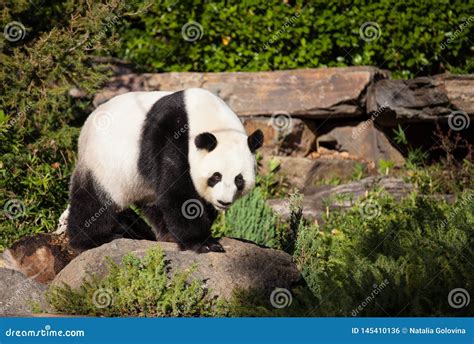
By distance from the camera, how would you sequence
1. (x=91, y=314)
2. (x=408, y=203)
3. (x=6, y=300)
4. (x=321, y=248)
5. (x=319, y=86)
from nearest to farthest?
(x=91, y=314) < (x=6, y=300) < (x=321, y=248) < (x=408, y=203) < (x=319, y=86)

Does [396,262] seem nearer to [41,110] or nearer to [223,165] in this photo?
[223,165]

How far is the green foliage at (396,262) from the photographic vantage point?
18.3ft

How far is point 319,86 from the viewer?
417 inches

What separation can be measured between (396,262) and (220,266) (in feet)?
4.53

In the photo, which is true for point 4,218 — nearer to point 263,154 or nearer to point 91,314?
point 91,314

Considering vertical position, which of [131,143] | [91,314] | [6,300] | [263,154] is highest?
[131,143]

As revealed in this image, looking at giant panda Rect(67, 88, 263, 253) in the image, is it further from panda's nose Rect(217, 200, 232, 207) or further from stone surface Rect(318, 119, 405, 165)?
stone surface Rect(318, 119, 405, 165)

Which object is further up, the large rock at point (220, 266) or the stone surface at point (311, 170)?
the large rock at point (220, 266)

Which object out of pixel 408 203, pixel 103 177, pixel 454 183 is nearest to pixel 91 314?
pixel 103 177

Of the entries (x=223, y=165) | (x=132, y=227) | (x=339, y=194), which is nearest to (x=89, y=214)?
(x=132, y=227)

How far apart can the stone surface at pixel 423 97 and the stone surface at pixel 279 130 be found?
1047 millimetres

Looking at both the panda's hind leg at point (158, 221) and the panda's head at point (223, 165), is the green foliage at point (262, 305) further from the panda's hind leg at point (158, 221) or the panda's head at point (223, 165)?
the panda's hind leg at point (158, 221)

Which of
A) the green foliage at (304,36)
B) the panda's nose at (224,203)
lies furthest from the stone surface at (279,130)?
the panda's nose at (224,203)

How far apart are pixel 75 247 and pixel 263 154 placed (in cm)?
402
